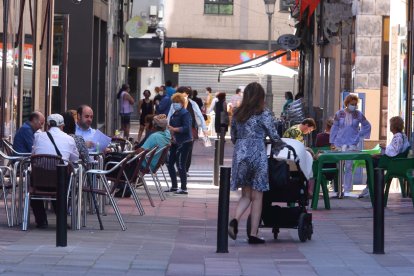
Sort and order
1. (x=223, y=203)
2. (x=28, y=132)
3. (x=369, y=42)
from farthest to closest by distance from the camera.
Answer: (x=369, y=42) → (x=28, y=132) → (x=223, y=203)

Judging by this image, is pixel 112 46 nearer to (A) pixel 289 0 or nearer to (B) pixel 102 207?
(A) pixel 289 0

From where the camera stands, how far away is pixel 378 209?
12219 millimetres

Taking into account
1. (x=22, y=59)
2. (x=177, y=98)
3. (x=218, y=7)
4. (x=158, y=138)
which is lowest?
(x=158, y=138)

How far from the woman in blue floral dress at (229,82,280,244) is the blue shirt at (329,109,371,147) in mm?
7381

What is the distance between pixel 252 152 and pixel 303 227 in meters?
1.02

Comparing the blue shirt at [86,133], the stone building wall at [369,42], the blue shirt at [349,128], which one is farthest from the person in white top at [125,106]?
the blue shirt at [86,133]

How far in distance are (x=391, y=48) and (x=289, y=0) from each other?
1898cm

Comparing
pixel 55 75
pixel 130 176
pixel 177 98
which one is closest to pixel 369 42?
pixel 177 98

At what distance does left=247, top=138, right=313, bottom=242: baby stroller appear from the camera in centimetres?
1355

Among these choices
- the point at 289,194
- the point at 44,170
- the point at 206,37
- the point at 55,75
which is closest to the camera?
the point at 289,194

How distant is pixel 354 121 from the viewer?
20.8 metres

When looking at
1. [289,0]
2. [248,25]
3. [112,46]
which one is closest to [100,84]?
[112,46]

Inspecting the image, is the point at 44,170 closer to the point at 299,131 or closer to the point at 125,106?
the point at 299,131

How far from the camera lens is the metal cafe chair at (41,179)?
13.9 m
